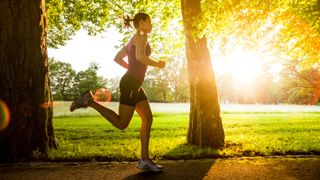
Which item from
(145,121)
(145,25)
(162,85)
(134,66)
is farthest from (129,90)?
(162,85)

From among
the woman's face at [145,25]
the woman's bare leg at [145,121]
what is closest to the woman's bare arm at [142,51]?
the woman's face at [145,25]

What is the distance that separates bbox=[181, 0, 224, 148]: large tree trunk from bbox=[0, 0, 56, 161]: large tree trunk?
11.5ft

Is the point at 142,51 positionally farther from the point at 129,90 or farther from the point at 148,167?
the point at 148,167

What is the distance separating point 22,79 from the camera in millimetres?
6320

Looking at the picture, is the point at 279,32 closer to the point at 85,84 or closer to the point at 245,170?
the point at 245,170

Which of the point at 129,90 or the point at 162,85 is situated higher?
the point at 162,85

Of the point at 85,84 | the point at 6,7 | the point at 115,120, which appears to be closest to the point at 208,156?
the point at 115,120

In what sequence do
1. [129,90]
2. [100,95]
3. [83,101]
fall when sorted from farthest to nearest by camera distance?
1. [100,95]
2. [83,101]
3. [129,90]

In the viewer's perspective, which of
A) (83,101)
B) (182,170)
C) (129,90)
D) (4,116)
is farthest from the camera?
(4,116)

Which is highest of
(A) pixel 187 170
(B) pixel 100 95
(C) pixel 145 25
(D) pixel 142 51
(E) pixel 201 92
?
(C) pixel 145 25

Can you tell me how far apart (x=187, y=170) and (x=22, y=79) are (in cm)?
340

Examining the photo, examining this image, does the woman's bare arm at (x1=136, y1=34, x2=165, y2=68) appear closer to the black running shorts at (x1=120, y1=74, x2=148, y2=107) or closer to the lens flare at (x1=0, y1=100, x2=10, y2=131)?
the black running shorts at (x1=120, y1=74, x2=148, y2=107)

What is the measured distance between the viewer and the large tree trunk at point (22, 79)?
6227 millimetres

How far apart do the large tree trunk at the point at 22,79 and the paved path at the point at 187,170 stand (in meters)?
0.62
